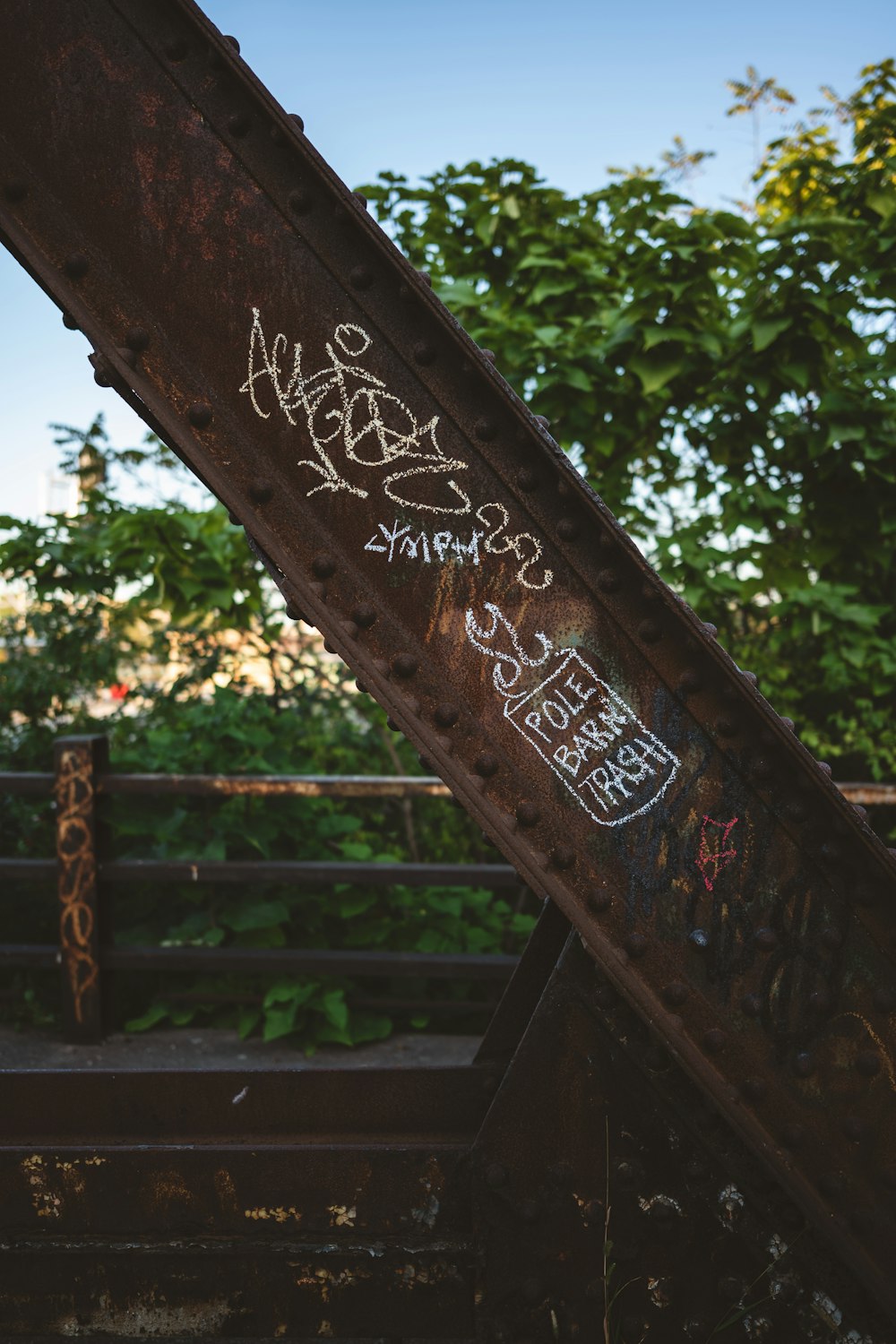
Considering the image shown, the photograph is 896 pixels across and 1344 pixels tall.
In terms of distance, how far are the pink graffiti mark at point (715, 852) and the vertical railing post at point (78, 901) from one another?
345cm

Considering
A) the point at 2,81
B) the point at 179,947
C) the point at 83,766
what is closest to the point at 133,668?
the point at 83,766

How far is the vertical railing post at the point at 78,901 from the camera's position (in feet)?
13.9

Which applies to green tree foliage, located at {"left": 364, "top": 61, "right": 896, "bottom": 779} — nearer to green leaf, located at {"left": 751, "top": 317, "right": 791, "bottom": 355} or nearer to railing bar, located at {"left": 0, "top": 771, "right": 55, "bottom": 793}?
green leaf, located at {"left": 751, "top": 317, "right": 791, "bottom": 355}

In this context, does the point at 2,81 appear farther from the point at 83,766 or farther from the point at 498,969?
the point at 498,969

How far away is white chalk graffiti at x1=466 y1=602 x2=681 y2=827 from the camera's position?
1.50m

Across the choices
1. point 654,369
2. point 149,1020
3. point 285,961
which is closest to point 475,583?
point 654,369

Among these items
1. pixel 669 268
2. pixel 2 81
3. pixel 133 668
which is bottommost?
pixel 133 668

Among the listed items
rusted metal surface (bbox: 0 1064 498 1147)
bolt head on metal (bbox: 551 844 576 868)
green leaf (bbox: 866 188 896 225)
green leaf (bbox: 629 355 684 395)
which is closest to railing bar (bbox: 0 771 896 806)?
green leaf (bbox: 629 355 684 395)

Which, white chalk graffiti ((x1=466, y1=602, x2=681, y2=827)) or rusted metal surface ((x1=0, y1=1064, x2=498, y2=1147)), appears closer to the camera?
white chalk graffiti ((x1=466, y1=602, x2=681, y2=827))

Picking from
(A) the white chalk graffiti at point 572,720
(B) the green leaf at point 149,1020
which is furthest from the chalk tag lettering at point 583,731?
(B) the green leaf at point 149,1020

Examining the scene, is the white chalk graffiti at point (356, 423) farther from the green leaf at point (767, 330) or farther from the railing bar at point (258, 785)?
the green leaf at point (767, 330)

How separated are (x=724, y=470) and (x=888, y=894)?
3462mm

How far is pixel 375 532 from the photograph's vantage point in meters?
1.49

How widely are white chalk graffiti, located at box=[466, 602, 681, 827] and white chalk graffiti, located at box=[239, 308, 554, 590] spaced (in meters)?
0.14
